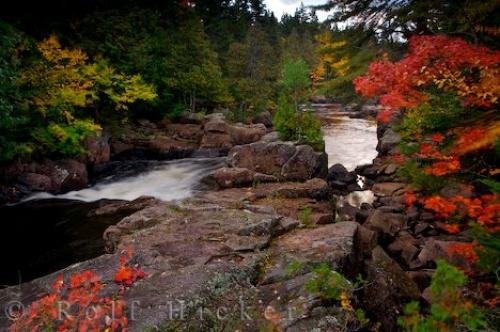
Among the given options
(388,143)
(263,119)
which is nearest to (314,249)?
(388,143)

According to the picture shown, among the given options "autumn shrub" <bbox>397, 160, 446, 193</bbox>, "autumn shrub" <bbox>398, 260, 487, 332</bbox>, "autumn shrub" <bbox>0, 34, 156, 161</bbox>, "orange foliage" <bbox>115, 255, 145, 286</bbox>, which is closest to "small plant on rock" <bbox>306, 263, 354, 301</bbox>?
"autumn shrub" <bbox>398, 260, 487, 332</bbox>

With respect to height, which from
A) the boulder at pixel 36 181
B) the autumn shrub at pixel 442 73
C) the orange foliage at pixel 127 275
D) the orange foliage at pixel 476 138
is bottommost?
the boulder at pixel 36 181

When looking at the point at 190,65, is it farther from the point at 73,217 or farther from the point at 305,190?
the point at 305,190

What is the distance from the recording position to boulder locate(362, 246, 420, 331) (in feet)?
21.3

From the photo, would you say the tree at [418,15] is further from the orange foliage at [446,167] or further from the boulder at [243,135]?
the boulder at [243,135]

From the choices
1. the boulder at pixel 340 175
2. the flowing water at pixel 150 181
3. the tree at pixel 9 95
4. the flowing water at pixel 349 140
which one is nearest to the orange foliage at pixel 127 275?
the tree at pixel 9 95

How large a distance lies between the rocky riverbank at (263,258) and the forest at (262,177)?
37 millimetres

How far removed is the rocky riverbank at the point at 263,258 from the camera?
16.4 feet

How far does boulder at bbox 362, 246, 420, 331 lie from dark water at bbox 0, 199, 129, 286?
23.1 ft

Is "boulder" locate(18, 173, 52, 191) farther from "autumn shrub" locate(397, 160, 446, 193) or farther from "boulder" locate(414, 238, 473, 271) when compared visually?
"boulder" locate(414, 238, 473, 271)

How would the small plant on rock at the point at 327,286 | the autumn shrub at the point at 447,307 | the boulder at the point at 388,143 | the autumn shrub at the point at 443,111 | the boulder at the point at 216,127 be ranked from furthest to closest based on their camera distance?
1. the boulder at the point at 216,127
2. the boulder at the point at 388,143
3. the autumn shrub at the point at 443,111
4. the small plant on rock at the point at 327,286
5. the autumn shrub at the point at 447,307

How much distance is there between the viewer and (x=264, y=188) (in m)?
12.2

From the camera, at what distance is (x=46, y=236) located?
38.8ft

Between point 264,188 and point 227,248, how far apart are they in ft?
18.6
